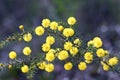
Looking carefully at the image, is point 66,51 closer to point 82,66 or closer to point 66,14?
point 82,66

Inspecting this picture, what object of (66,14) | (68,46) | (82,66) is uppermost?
(66,14)

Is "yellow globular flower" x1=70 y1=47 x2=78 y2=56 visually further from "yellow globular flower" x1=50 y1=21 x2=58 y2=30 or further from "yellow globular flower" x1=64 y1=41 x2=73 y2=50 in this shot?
"yellow globular flower" x1=50 y1=21 x2=58 y2=30

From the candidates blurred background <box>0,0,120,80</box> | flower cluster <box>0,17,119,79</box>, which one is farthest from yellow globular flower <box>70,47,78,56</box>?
blurred background <box>0,0,120,80</box>

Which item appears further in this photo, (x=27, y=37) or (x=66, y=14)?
(x=66, y=14)

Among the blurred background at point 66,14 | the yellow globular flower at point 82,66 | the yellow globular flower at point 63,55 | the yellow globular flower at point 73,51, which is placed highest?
the blurred background at point 66,14

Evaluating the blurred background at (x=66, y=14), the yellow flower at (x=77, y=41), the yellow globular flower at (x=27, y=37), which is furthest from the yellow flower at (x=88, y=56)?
the blurred background at (x=66, y=14)

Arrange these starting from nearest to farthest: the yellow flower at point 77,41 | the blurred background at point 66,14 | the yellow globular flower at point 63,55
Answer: the yellow globular flower at point 63,55, the yellow flower at point 77,41, the blurred background at point 66,14

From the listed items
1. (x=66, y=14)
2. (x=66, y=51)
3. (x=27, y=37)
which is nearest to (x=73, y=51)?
(x=66, y=51)

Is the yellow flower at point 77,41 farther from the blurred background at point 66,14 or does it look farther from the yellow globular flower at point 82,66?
the blurred background at point 66,14
